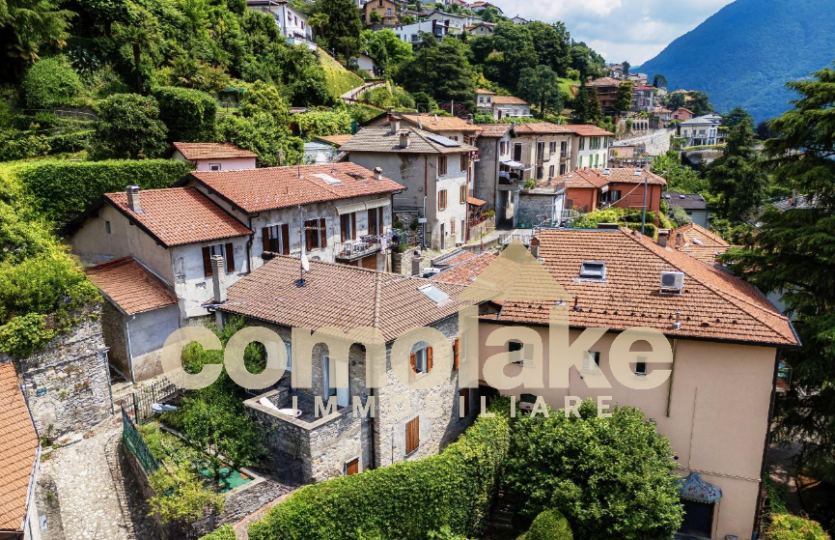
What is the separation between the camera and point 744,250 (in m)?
23.8

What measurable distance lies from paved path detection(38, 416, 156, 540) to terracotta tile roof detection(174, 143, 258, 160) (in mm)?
18199

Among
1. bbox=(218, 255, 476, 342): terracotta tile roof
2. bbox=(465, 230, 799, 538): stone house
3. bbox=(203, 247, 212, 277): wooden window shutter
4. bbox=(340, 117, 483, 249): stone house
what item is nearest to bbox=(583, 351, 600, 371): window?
bbox=(465, 230, 799, 538): stone house

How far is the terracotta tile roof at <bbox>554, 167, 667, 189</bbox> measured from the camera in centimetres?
Answer: 5209

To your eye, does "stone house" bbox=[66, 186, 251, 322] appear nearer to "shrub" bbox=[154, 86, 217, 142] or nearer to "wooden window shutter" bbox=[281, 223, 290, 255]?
"wooden window shutter" bbox=[281, 223, 290, 255]

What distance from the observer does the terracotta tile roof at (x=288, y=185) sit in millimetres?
26422

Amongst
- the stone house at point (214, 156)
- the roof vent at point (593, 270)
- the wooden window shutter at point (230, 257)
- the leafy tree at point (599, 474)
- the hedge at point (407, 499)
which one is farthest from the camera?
the stone house at point (214, 156)

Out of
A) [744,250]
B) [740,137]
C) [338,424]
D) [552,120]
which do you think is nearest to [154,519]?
[338,424]

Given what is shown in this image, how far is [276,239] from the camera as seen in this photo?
27484 mm

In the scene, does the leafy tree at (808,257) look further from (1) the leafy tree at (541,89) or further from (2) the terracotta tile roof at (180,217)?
(1) the leafy tree at (541,89)

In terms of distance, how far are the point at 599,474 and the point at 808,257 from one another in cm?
1264

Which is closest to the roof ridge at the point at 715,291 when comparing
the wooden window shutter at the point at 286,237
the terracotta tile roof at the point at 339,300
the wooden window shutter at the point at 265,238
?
the terracotta tile roof at the point at 339,300

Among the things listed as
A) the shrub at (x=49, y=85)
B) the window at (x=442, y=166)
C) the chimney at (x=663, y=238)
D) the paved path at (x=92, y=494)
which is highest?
the shrub at (x=49, y=85)

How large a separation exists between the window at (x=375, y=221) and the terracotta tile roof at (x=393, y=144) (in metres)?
6.88

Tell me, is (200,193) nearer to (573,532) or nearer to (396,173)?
(396,173)
